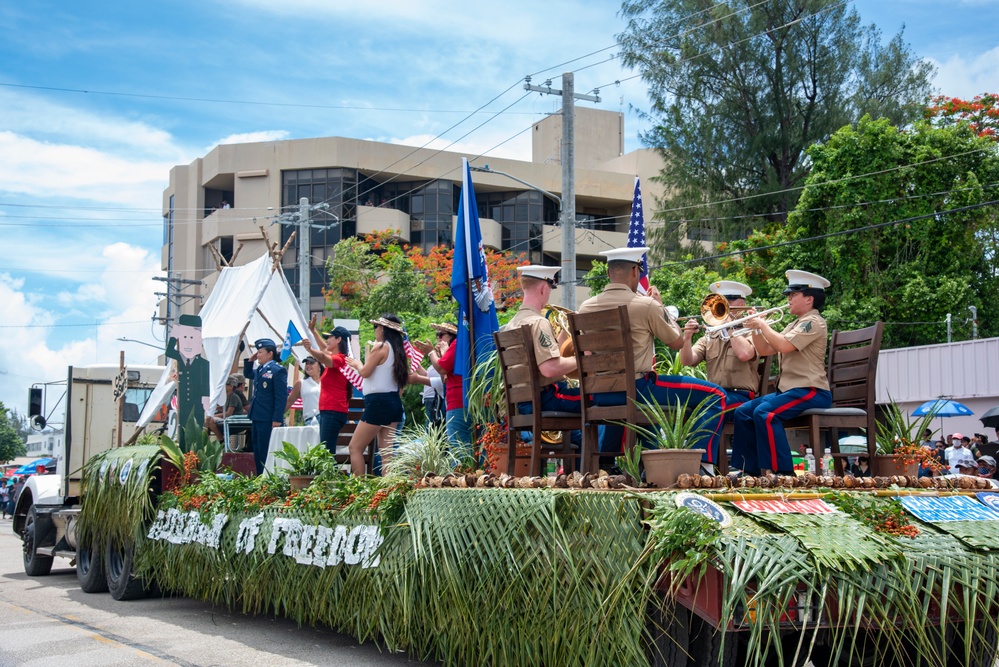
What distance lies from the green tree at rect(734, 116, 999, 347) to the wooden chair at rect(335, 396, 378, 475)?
17.6m

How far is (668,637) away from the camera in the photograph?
4.37 m

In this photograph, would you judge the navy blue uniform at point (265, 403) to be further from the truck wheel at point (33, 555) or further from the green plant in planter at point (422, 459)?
the green plant in planter at point (422, 459)

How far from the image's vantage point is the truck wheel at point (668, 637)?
4332mm

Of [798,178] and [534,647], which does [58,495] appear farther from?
[798,178]

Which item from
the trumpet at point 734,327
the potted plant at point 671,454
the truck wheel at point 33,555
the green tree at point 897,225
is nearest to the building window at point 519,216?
the green tree at point 897,225

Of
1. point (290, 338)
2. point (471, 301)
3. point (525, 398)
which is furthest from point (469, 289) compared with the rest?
point (290, 338)

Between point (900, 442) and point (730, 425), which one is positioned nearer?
point (900, 442)

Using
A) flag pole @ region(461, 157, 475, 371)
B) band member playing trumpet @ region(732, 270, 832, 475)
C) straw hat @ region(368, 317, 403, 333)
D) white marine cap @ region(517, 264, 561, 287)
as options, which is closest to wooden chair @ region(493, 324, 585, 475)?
white marine cap @ region(517, 264, 561, 287)

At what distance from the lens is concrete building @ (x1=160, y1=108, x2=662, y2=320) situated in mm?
42344

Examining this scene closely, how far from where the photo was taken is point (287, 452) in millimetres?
7504

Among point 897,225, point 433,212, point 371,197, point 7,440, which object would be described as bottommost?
point 7,440

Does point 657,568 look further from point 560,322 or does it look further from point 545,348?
point 560,322

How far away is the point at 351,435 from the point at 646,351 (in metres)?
5.37

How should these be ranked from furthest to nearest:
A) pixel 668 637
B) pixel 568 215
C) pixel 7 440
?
pixel 7 440 → pixel 568 215 → pixel 668 637
